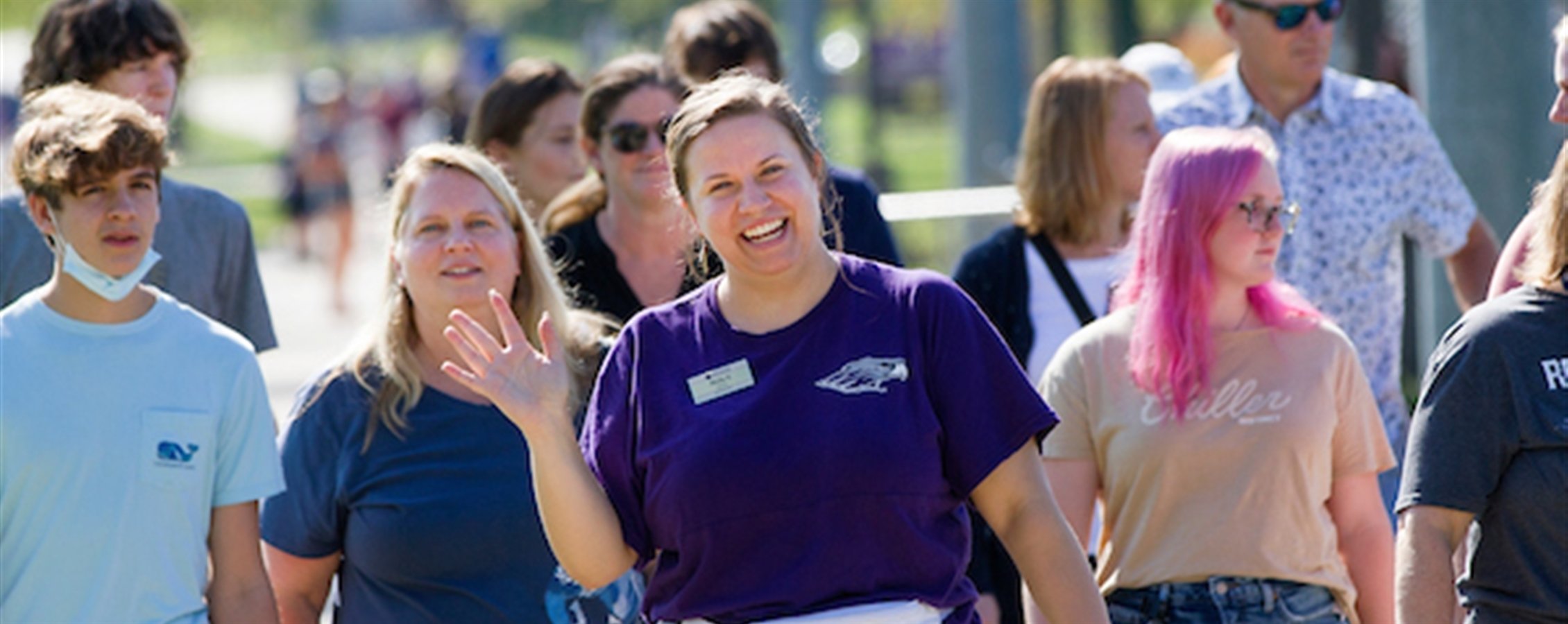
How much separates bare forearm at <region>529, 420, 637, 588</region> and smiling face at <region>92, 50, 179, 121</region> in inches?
92.9

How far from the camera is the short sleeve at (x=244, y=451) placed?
15.2 ft

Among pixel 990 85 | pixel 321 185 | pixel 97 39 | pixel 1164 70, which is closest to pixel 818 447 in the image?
pixel 97 39

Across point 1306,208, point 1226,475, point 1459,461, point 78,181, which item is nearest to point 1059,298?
point 1306,208

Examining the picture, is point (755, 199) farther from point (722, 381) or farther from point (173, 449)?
point (173, 449)

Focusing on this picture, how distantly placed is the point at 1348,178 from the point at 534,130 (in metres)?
2.63

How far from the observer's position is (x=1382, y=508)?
4891mm

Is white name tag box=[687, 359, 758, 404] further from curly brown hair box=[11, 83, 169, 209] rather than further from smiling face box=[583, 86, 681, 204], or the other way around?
smiling face box=[583, 86, 681, 204]

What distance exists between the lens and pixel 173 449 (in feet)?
14.9

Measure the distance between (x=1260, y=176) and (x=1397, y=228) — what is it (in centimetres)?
144

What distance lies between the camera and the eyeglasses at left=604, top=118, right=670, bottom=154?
6.19 meters

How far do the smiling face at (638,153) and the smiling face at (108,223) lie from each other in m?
1.73

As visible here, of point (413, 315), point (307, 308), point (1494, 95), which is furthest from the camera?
point (307, 308)

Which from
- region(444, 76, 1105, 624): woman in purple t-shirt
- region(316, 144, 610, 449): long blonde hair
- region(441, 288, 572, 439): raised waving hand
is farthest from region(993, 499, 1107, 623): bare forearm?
region(316, 144, 610, 449): long blonde hair

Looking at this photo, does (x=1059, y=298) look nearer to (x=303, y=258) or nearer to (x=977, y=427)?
(x=977, y=427)
